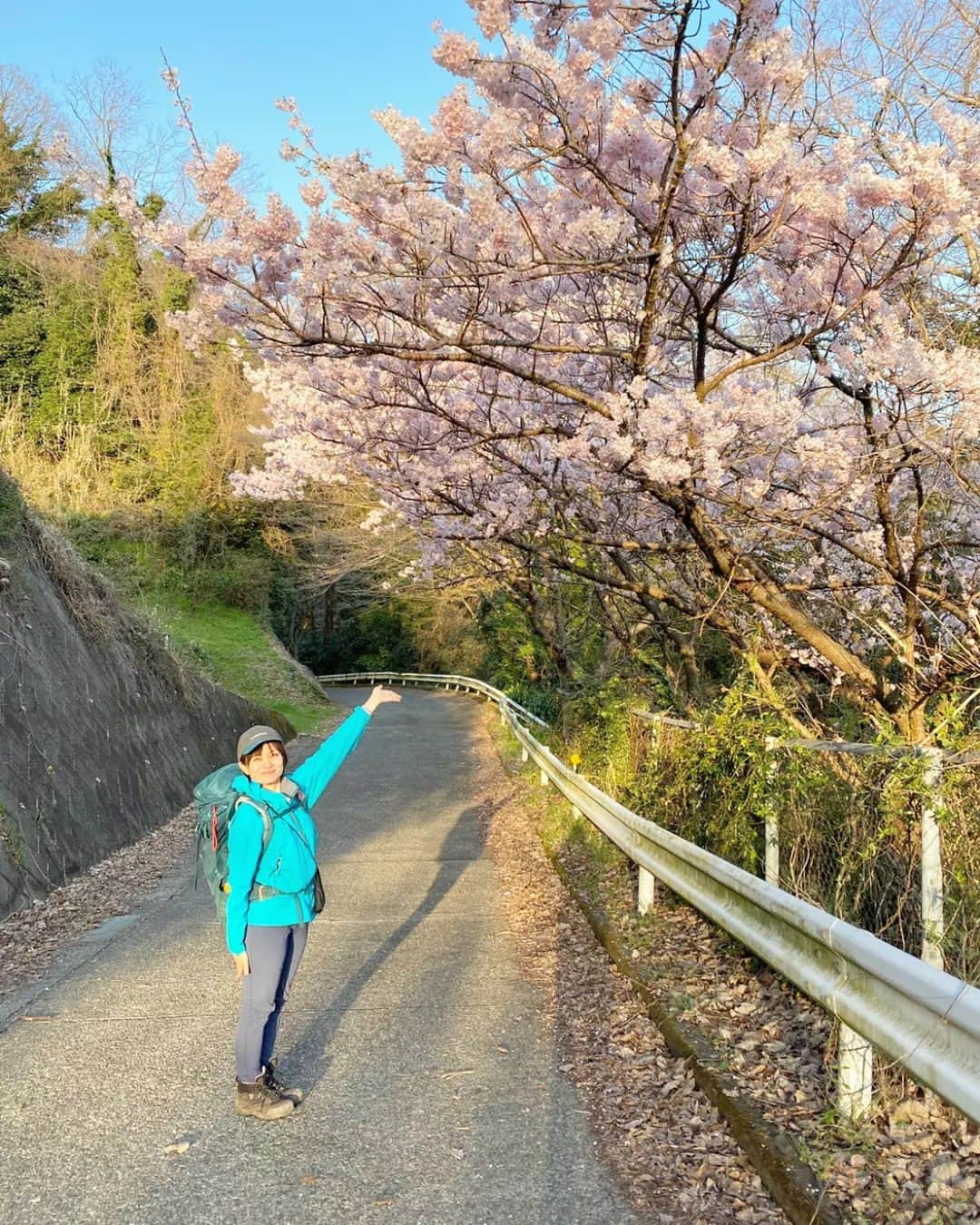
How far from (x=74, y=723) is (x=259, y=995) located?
6419 mm

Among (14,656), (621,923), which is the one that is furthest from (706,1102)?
(14,656)

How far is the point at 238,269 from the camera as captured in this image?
20.0 ft

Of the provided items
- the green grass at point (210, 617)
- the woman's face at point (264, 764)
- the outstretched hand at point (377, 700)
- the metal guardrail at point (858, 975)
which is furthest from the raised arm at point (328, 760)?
the green grass at point (210, 617)

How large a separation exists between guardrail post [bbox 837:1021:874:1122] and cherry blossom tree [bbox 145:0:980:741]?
2.64m

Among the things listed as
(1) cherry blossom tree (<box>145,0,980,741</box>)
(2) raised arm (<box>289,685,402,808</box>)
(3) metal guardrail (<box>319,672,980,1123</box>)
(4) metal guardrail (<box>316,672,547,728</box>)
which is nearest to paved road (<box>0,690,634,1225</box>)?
(3) metal guardrail (<box>319,672,980,1123</box>)

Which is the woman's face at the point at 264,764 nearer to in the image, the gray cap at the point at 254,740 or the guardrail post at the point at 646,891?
the gray cap at the point at 254,740

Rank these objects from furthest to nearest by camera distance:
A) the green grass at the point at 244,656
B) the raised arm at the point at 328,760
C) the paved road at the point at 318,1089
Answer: the green grass at the point at 244,656, the raised arm at the point at 328,760, the paved road at the point at 318,1089

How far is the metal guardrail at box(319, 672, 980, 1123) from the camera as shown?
8.39 feet

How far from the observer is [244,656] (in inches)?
1134

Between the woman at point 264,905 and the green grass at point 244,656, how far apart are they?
777 inches

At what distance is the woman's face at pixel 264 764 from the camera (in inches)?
157

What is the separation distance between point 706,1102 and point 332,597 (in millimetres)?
41364

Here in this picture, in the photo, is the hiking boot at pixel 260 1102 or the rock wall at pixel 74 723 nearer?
the hiking boot at pixel 260 1102

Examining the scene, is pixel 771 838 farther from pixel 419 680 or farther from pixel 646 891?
pixel 419 680
